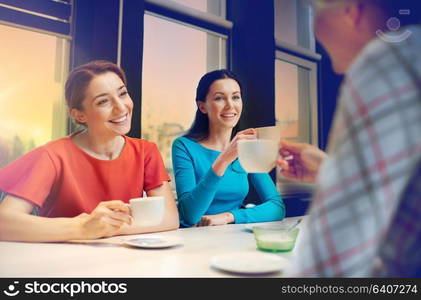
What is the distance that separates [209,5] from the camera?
1.73 metres

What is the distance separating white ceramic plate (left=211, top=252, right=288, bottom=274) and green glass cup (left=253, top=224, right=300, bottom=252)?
9 centimetres

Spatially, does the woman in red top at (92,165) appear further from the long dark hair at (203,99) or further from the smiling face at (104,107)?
the long dark hair at (203,99)

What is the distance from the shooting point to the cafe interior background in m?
1.19

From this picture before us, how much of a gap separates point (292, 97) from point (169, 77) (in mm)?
605

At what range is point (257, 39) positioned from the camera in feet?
5.83

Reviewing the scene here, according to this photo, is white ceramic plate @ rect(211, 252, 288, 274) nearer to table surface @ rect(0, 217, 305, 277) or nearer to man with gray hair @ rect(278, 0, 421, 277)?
table surface @ rect(0, 217, 305, 277)

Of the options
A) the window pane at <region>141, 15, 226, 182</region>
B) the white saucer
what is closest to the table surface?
the white saucer

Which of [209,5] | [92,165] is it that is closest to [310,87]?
[209,5]

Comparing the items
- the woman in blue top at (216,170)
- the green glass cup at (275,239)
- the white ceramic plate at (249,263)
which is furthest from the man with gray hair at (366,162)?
the woman in blue top at (216,170)

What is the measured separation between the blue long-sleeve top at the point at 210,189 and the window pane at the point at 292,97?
1.18 ft

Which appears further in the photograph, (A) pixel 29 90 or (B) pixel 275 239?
Result: (A) pixel 29 90

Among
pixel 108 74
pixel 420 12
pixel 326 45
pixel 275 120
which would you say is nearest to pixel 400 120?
pixel 326 45

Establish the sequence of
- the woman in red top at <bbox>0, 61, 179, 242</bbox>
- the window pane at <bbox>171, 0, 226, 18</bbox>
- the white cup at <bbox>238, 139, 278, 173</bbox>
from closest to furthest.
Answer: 1. the white cup at <bbox>238, 139, 278, 173</bbox>
2. the woman in red top at <bbox>0, 61, 179, 242</bbox>
3. the window pane at <bbox>171, 0, 226, 18</bbox>

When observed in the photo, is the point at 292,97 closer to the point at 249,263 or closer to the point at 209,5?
the point at 209,5
